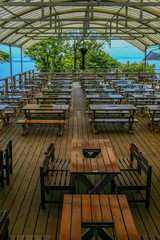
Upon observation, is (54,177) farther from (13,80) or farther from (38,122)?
(13,80)

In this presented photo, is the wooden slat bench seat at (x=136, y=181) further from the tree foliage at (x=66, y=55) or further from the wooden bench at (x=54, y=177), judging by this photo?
the tree foliage at (x=66, y=55)

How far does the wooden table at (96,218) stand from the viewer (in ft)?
6.54

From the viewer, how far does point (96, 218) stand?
215 cm

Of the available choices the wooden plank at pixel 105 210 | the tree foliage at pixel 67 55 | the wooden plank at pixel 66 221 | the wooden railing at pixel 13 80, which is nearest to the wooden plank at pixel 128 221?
the wooden plank at pixel 105 210

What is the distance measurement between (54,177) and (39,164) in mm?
1263

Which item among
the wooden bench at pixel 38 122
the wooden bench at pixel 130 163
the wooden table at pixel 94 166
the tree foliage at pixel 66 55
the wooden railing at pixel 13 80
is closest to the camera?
the wooden table at pixel 94 166

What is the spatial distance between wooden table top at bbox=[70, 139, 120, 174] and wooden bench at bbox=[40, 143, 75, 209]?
269 millimetres

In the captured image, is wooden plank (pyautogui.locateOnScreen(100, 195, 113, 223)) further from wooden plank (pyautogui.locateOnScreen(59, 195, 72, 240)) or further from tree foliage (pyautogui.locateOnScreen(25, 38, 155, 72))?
tree foliage (pyautogui.locateOnScreen(25, 38, 155, 72))

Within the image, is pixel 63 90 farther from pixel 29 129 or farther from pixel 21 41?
pixel 21 41

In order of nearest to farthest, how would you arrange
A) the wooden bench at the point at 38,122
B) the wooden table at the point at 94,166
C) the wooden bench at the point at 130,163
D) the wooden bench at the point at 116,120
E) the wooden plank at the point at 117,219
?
the wooden plank at the point at 117,219 < the wooden table at the point at 94,166 < the wooden bench at the point at 130,163 < the wooden bench at the point at 38,122 < the wooden bench at the point at 116,120

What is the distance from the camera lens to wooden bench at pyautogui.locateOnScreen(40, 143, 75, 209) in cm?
321

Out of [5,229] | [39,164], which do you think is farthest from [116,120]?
[5,229]

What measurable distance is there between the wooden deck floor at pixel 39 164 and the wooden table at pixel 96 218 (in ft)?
2.44

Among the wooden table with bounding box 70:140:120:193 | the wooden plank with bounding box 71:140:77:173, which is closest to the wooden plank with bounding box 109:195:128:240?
the wooden table with bounding box 70:140:120:193
